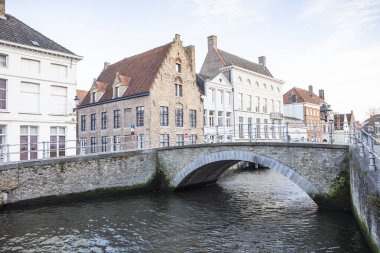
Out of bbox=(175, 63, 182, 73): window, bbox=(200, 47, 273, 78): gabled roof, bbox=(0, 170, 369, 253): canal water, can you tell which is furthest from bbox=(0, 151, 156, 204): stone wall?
bbox=(200, 47, 273, 78): gabled roof

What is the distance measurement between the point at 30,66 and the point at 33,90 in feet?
4.74

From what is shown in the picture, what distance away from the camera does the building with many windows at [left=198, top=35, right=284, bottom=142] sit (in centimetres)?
3153

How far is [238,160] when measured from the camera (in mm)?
16094

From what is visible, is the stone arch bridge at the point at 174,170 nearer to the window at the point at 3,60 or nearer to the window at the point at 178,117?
the window at the point at 178,117

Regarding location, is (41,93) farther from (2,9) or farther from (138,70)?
(138,70)

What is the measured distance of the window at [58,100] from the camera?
66.6 ft

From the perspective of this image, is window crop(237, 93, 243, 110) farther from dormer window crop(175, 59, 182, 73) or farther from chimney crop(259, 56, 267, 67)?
chimney crop(259, 56, 267, 67)

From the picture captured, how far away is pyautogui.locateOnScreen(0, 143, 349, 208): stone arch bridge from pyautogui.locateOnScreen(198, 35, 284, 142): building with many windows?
37.6 feet

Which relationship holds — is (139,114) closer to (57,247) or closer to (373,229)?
(57,247)

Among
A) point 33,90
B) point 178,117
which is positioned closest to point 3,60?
point 33,90

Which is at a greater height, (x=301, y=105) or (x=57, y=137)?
(x=301, y=105)

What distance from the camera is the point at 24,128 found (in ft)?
62.6

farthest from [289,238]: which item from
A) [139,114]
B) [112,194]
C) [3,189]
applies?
[139,114]

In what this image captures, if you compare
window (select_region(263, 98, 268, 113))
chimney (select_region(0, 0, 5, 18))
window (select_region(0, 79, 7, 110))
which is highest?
chimney (select_region(0, 0, 5, 18))
